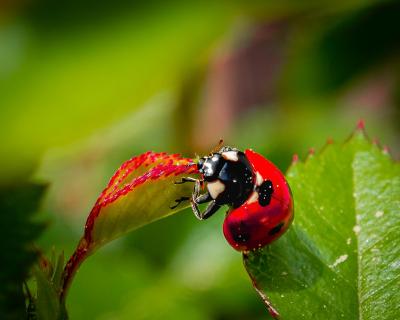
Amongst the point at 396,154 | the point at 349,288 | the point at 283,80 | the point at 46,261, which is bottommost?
the point at 396,154

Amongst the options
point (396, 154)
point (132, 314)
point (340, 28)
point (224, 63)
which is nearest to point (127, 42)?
point (132, 314)

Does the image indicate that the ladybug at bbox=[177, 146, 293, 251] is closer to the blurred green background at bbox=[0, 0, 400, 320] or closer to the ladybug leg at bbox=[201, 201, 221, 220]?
the ladybug leg at bbox=[201, 201, 221, 220]

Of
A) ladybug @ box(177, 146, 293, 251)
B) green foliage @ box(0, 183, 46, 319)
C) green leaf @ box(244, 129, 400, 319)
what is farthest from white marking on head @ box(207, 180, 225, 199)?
green foliage @ box(0, 183, 46, 319)

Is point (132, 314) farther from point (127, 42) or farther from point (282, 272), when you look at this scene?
point (127, 42)

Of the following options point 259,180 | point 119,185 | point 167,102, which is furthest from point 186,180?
point 167,102

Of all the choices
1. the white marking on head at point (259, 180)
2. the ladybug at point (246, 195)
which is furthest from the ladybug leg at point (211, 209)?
the white marking on head at point (259, 180)

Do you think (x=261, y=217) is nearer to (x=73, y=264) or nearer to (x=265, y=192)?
(x=265, y=192)
